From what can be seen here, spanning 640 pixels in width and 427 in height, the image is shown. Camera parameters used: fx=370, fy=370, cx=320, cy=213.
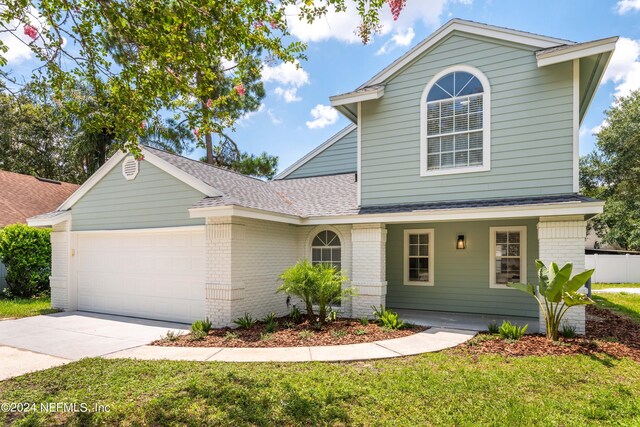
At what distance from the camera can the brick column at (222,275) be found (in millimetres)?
8523

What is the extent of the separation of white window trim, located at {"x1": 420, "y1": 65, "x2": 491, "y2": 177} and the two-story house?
0.04 m

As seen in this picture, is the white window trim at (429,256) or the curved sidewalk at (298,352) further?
the white window trim at (429,256)

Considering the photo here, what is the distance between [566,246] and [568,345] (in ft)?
6.66

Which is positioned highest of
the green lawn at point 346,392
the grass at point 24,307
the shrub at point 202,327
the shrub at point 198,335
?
the green lawn at point 346,392

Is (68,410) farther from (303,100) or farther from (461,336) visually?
(303,100)

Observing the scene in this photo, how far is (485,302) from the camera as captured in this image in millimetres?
10250

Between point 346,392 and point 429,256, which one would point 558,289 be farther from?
point 346,392

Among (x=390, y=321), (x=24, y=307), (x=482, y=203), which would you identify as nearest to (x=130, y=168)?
(x=24, y=307)

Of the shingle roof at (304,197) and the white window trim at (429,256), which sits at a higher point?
the shingle roof at (304,197)

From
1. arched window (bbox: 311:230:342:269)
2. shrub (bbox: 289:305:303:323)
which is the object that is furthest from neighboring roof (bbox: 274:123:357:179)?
shrub (bbox: 289:305:303:323)

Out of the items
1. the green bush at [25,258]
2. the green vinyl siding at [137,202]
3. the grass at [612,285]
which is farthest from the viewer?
the grass at [612,285]

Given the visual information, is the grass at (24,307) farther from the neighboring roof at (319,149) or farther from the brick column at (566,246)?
the brick column at (566,246)

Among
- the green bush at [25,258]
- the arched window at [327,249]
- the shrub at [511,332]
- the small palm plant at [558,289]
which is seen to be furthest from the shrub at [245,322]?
the green bush at [25,258]

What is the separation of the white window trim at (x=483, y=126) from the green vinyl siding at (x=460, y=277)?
2141mm
